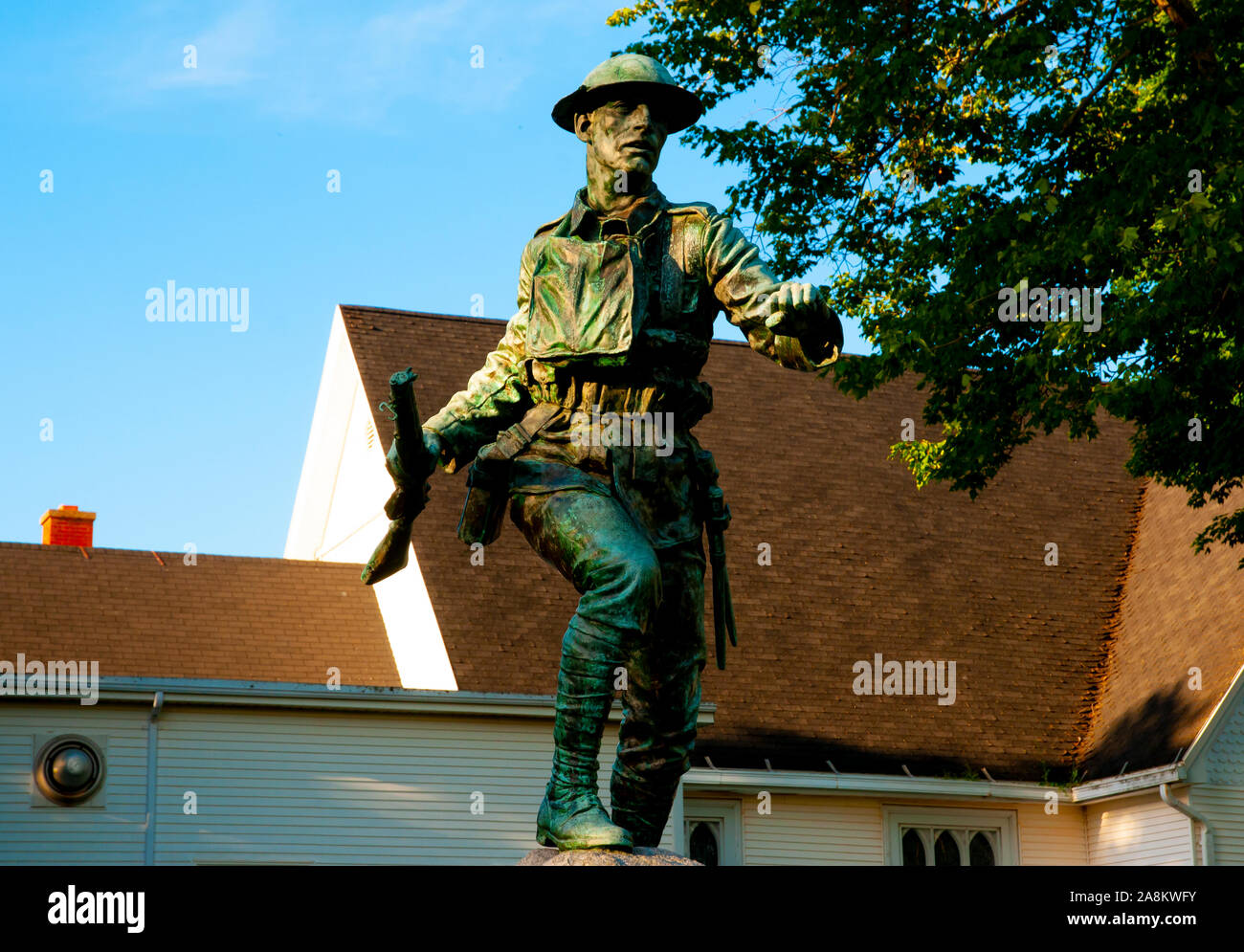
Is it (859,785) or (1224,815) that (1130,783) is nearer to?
(1224,815)

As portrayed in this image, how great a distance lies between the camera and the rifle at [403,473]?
5488mm

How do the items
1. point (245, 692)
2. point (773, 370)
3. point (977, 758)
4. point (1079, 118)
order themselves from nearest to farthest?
point (1079, 118), point (245, 692), point (977, 758), point (773, 370)

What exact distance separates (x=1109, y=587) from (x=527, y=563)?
8839mm

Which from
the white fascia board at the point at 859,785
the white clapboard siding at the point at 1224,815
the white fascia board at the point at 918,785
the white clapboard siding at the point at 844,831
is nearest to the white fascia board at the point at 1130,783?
the white fascia board at the point at 918,785

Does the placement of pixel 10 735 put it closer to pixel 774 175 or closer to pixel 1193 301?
pixel 774 175

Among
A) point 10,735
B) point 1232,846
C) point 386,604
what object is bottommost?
point 1232,846

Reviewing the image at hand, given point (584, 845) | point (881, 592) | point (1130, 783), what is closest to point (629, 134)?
point (584, 845)

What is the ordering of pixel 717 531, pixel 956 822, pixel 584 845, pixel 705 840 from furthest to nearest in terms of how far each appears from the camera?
pixel 956 822
pixel 705 840
pixel 717 531
pixel 584 845

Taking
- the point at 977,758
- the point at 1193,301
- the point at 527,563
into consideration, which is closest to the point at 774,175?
the point at 1193,301

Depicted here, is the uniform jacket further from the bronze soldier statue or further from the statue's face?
the statue's face

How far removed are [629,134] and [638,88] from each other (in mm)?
172

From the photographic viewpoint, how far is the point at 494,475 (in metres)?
6.03

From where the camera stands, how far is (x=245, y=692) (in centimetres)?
1870

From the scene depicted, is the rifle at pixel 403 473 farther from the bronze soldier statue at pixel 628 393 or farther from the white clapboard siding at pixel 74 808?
the white clapboard siding at pixel 74 808
